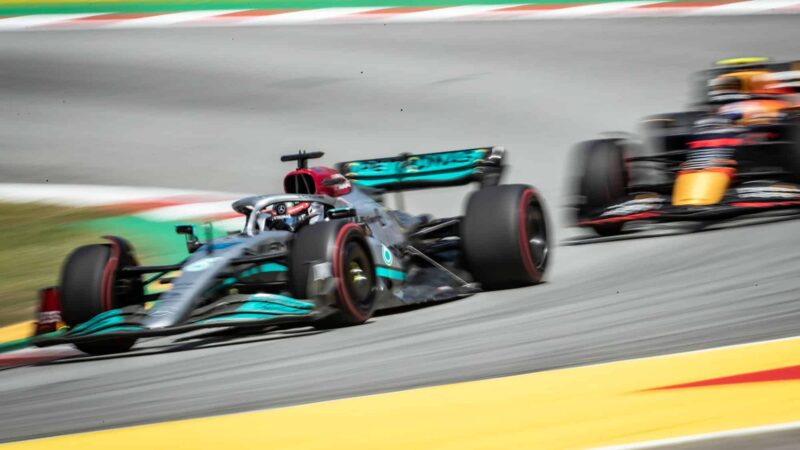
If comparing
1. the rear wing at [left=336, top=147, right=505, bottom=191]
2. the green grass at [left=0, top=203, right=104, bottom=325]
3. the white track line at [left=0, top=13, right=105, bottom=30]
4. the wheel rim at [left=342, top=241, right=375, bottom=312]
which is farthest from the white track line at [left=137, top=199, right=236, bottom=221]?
the white track line at [left=0, top=13, right=105, bottom=30]

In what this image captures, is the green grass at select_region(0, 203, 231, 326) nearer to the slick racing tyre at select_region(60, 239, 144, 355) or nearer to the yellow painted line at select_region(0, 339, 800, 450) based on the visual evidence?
the slick racing tyre at select_region(60, 239, 144, 355)

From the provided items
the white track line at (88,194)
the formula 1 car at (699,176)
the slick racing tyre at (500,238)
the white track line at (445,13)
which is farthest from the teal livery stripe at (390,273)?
the white track line at (445,13)

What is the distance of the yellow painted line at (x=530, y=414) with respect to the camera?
4758mm

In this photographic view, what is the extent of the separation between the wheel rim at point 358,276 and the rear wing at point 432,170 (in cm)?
168

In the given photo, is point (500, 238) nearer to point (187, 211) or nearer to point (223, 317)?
point (223, 317)

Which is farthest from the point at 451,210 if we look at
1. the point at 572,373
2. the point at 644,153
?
the point at 572,373

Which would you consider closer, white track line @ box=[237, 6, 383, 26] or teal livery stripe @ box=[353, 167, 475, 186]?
teal livery stripe @ box=[353, 167, 475, 186]

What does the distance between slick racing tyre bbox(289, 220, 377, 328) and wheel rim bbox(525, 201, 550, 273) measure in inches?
53.6

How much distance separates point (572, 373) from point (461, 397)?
530 mm

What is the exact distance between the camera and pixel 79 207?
12039 mm

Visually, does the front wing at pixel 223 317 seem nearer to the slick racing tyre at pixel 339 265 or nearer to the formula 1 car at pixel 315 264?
the formula 1 car at pixel 315 264

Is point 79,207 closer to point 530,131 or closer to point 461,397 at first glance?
point 530,131

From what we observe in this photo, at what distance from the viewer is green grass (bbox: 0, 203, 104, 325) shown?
9531mm

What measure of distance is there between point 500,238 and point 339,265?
144 cm
